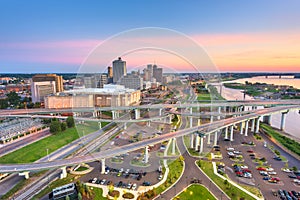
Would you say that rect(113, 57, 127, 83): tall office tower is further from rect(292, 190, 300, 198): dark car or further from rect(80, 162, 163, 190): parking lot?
rect(292, 190, 300, 198): dark car

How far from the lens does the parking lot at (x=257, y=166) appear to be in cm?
580

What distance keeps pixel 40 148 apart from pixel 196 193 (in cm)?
715

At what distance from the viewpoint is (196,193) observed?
5250 millimetres

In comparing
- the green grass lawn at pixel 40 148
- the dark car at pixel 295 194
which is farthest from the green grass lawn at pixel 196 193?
the green grass lawn at pixel 40 148

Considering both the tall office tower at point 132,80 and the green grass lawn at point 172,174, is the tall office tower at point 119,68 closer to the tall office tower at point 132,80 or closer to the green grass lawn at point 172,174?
the tall office tower at point 132,80

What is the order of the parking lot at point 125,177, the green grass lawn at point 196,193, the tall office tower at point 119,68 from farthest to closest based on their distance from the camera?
the parking lot at point 125,177
the green grass lawn at point 196,193
the tall office tower at point 119,68

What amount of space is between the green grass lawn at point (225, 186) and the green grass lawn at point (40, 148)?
412 centimetres

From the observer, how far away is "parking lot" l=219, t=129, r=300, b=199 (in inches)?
228

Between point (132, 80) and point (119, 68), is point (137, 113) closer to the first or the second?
point (132, 80)

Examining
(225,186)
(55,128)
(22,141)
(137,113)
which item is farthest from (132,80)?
(22,141)

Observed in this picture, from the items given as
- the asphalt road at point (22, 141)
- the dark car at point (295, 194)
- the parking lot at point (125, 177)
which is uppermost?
the asphalt road at point (22, 141)

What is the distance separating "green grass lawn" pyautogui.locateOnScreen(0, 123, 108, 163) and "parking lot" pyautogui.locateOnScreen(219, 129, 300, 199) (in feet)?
17.4

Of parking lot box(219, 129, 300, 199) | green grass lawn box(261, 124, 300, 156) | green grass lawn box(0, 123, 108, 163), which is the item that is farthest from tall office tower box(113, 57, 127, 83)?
green grass lawn box(261, 124, 300, 156)

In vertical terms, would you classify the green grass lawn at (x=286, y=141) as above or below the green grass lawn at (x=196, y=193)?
below
